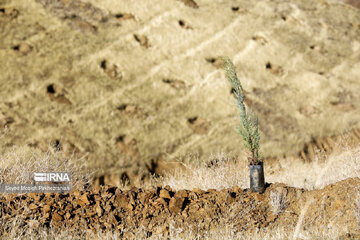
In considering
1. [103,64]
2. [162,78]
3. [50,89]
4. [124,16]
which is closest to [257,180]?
[162,78]

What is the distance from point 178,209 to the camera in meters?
3.17

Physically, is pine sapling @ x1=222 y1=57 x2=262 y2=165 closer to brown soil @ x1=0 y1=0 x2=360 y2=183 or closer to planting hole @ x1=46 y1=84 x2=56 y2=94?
brown soil @ x1=0 y1=0 x2=360 y2=183

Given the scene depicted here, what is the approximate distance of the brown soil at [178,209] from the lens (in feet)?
9.94

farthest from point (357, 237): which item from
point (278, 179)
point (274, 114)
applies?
point (274, 114)

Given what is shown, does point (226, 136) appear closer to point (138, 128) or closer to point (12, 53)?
point (138, 128)

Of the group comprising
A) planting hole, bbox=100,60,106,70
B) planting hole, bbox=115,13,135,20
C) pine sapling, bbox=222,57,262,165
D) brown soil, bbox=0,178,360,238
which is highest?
pine sapling, bbox=222,57,262,165

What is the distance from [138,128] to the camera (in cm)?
531

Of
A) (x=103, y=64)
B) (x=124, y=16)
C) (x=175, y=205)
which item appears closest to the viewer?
(x=175, y=205)

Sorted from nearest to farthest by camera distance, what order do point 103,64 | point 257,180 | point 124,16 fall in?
point 257,180 < point 103,64 < point 124,16

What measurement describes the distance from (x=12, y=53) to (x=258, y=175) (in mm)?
3904

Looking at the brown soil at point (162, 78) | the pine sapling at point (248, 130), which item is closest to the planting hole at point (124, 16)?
the brown soil at point (162, 78)

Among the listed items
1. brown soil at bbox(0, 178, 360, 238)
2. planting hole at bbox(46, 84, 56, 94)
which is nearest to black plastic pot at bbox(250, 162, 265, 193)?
brown soil at bbox(0, 178, 360, 238)

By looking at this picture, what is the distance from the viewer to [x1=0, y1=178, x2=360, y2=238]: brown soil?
3029mm

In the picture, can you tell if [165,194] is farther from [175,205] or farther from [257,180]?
[257,180]
